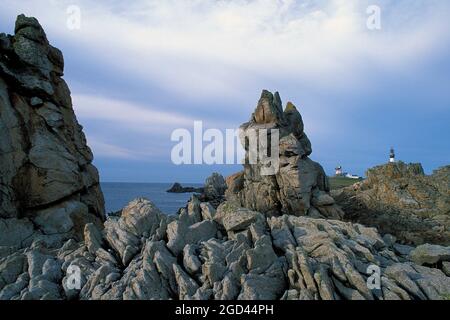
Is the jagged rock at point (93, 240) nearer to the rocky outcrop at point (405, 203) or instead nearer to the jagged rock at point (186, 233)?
the jagged rock at point (186, 233)

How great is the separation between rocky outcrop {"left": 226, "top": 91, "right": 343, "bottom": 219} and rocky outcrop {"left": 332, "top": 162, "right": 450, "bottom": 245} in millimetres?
7628

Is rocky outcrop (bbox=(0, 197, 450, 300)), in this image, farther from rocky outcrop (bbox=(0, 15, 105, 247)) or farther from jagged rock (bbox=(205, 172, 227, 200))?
jagged rock (bbox=(205, 172, 227, 200))

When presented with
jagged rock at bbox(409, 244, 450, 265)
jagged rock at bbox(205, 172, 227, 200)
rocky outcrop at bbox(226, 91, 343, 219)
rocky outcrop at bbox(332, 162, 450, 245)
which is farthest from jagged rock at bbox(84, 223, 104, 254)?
jagged rock at bbox(205, 172, 227, 200)

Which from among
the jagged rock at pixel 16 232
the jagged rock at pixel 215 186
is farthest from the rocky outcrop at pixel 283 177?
the jagged rock at pixel 215 186

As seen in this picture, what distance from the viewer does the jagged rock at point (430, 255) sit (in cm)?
2919

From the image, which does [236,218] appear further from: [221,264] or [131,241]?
[131,241]

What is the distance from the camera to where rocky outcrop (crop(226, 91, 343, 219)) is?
61656mm

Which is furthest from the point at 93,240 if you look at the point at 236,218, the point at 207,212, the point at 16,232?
the point at 16,232

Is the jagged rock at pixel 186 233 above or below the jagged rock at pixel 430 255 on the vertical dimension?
above

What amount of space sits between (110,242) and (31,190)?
22.4 m

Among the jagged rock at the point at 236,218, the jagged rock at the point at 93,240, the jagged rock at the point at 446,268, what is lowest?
the jagged rock at the point at 446,268

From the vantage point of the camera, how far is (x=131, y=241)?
29.1 m

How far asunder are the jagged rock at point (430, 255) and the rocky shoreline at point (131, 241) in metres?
0.08
